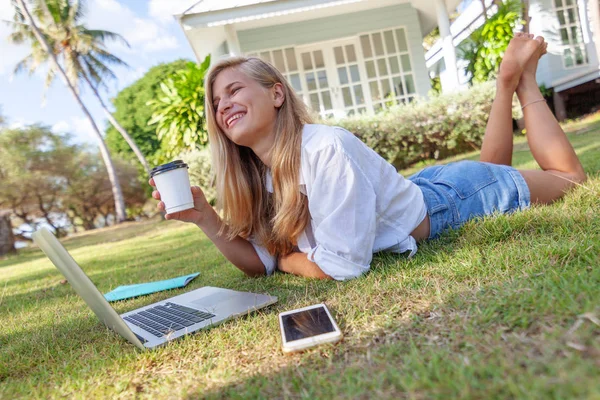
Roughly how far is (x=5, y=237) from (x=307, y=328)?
10716mm

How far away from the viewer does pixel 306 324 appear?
1.39 m

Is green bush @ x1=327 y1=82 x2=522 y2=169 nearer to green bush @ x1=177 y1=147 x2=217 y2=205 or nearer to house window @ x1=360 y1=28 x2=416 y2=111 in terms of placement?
house window @ x1=360 y1=28 x2=416 y2=111

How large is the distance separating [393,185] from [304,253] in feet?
1.89

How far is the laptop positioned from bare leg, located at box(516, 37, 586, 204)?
68.6 inches

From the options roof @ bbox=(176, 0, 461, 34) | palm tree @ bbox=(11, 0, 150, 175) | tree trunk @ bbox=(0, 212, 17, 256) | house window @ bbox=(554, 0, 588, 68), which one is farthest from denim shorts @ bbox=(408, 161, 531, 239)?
palm tree @ bbox=(11, 0, 150, 175)

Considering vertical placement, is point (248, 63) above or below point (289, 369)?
above

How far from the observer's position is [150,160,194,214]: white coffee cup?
1.78 meters

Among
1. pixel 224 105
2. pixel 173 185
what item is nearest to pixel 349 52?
pixel 224 105

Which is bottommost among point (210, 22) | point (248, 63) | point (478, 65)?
point (248, 63)

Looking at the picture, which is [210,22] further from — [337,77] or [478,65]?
[478,65]

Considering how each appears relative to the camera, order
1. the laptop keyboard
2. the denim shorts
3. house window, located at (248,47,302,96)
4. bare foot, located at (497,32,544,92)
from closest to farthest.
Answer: the laptop keyboard → the denim shorts → bare foot, located at (497,32,544,92) → house window, located at (248,47,302,96)

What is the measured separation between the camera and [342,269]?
1.89 metres

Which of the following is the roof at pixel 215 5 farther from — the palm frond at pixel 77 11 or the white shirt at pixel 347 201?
the palm frond at pixel 77 11

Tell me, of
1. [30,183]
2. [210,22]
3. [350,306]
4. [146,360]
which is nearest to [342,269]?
[350,306]
